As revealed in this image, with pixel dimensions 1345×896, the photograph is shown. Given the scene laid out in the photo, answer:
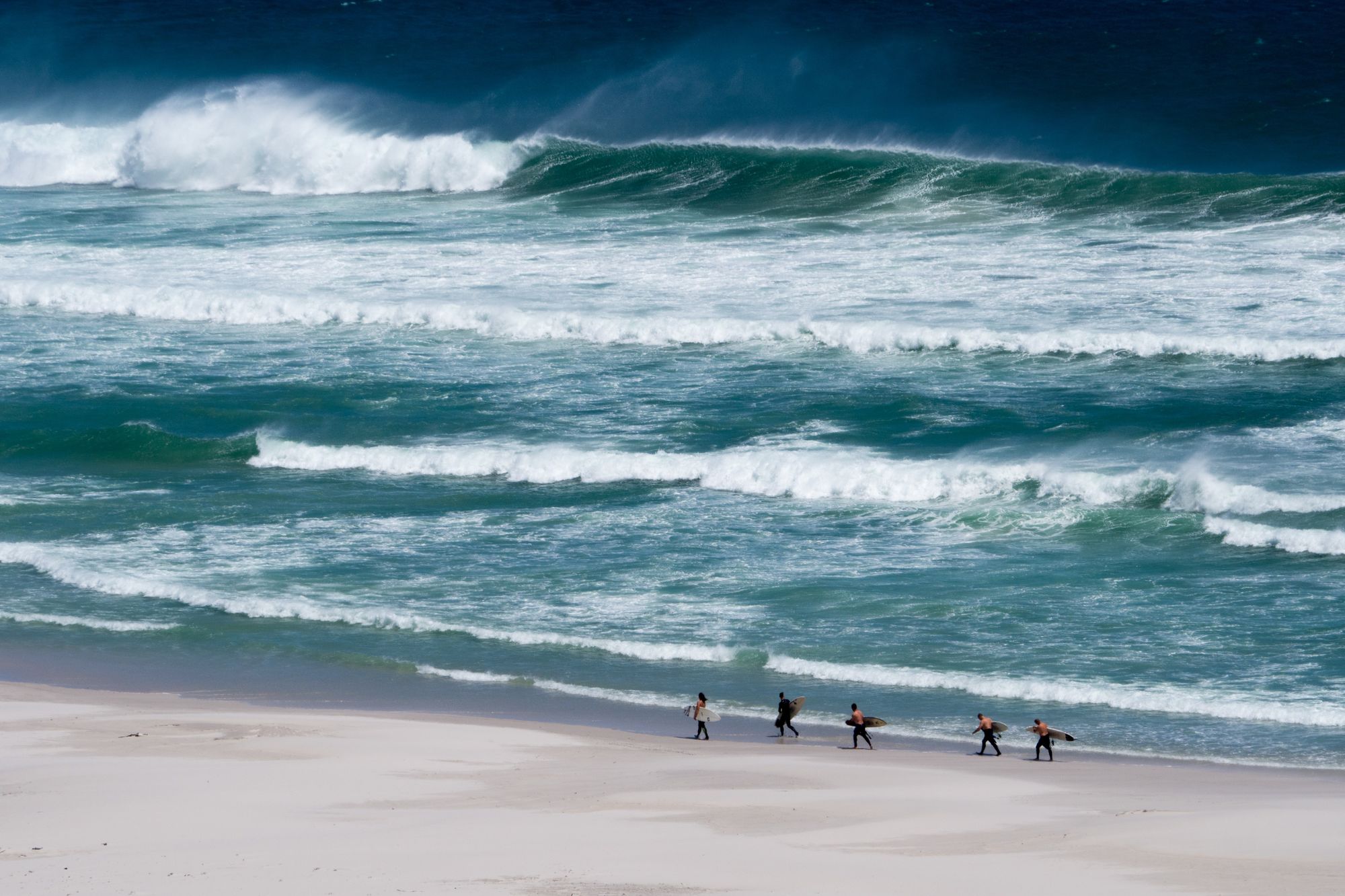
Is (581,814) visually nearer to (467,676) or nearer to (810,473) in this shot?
(467,676)

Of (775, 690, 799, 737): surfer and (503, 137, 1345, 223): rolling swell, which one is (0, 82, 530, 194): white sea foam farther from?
(775, 690, 799, 737): surfer

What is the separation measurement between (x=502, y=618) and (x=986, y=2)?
34117 mm

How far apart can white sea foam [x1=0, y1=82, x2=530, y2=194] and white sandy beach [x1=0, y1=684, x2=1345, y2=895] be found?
2589cm

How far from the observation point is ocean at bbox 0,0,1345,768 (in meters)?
15.7

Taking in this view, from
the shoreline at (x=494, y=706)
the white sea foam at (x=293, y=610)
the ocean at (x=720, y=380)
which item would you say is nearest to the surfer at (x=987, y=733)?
the shoreline at (x=494, y=706)

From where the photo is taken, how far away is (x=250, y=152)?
40531mm

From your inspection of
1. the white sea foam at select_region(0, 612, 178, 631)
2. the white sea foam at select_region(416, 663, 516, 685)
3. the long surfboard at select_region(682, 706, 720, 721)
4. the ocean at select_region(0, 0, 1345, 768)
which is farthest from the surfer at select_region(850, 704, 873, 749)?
the white sea foam at select_region(0, 612, 178, 631)

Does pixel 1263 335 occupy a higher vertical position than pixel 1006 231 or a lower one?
lower

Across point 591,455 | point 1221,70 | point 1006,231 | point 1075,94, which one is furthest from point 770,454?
point 1221,70

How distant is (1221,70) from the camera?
128 ft

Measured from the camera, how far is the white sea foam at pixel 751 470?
64.3 feet

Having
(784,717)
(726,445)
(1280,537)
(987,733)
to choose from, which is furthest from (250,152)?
(987,733)

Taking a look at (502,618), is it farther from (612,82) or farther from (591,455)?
(612,82)

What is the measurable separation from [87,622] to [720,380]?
10412 millimetres
